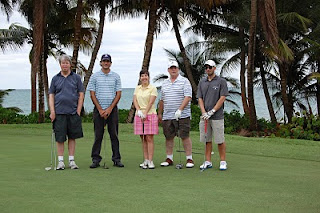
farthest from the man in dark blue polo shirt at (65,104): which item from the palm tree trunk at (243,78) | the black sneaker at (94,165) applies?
the palm tree trunk at (243,78)

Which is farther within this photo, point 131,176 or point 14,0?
point 14,0

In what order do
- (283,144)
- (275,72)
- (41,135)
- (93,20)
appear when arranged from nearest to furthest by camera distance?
(283,144) → (41,135) → (275,72) → (93,20)

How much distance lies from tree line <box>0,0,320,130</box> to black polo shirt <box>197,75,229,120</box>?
1036 centimetres

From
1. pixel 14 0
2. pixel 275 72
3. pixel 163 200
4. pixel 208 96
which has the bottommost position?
pixel 163 200

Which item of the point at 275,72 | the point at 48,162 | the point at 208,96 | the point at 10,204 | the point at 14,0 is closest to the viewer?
the point at 10,204

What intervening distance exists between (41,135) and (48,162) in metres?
5.29

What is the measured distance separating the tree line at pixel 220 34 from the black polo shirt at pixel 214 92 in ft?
34.0

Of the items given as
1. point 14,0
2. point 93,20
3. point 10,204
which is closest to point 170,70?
point 10,204

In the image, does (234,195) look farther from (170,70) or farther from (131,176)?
(170,70)

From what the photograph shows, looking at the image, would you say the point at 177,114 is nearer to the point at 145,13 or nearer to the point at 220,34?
the point at 145,13

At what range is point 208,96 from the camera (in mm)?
8336

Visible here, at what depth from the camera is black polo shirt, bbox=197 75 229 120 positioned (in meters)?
8.27

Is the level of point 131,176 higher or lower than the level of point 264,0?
lower

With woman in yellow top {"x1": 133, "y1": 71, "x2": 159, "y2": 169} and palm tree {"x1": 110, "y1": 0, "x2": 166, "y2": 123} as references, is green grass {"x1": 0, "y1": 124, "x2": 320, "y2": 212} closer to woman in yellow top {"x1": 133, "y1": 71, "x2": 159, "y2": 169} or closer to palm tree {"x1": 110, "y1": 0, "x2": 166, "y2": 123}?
woman in yellow top {"x1": 133, "y1": 71, "x2": 159, "y2": 169}
